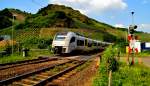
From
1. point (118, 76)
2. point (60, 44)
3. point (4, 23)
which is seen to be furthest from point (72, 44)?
point (4, 23)

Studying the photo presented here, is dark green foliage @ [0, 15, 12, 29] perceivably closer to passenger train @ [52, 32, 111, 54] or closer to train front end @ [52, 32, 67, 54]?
passenger train @ [52, 32, 111, 54]

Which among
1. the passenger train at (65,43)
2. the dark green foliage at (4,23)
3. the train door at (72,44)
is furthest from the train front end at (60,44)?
the dark green foliage at (4,23)

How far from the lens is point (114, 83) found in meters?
16.0

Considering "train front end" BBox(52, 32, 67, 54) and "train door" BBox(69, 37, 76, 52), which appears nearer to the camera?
"train front end" BBox(52, 32, 67, 54)

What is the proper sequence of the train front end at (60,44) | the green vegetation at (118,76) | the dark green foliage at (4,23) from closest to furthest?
the green vegetation at (118,76)
the train front end at (60,44)
the dark green foliage at (4,23)

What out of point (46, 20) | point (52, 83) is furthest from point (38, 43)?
point (46, 20)

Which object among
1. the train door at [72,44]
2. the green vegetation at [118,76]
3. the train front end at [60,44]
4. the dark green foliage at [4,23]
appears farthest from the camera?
the dark green foliage at [4,23]

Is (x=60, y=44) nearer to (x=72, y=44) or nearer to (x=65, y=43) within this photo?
(x=65, y=43)

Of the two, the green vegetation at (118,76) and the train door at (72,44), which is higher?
the train door at (72,44)

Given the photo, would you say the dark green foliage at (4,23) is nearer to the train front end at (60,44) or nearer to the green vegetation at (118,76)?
the train front end at (60,44)

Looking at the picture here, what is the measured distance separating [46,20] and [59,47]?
8769 centimetres

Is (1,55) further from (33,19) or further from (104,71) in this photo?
(33,19)

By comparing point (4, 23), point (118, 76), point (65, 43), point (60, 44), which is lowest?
point (118, 76)

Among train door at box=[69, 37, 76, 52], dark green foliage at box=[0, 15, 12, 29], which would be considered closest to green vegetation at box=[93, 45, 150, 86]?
train door at box=[69, 37, 76, 52]
